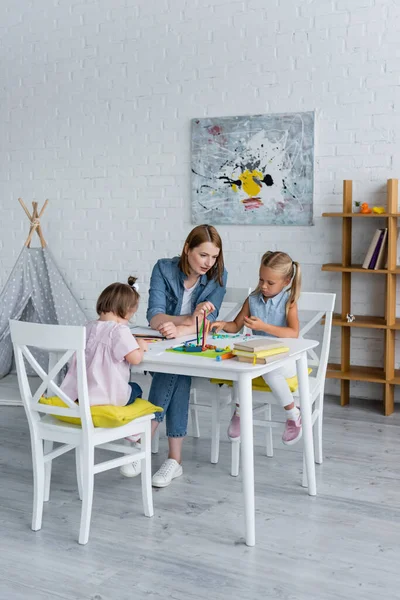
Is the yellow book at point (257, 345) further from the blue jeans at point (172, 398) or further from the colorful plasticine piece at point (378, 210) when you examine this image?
the colorful plasticine piece at point (378, 210)

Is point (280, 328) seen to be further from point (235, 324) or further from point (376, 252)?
point (376, 252)

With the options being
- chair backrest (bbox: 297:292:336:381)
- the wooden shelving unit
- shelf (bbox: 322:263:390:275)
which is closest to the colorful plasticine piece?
the wooden shelving unit

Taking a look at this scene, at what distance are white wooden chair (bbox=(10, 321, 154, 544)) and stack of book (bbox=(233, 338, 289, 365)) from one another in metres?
0.42

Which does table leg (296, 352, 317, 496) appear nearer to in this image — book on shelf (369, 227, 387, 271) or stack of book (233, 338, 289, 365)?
stack of book (233, 338, 289, 365)

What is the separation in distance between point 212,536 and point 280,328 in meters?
0.93

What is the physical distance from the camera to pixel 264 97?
15.9ft

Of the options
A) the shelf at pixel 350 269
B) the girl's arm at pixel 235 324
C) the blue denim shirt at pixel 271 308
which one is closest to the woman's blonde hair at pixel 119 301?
the girl's arm at pixel 235 324

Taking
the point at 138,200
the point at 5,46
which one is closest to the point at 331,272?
the point at 138,200

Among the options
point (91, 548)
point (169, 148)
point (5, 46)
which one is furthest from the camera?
point (5, 46)

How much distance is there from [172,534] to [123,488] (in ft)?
1.68

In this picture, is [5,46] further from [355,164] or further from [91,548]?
[91,548]

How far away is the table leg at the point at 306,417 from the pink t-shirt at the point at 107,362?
656 millimetres

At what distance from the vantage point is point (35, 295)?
5445mm

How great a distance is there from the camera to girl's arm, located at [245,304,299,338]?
3111mm
